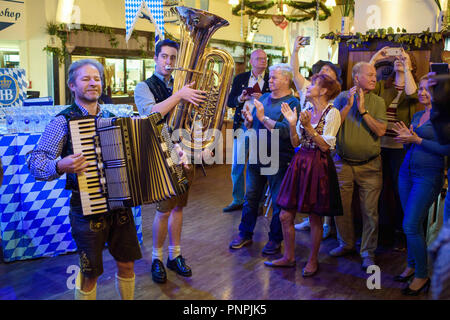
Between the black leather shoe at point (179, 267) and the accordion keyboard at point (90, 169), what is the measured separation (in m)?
1.36

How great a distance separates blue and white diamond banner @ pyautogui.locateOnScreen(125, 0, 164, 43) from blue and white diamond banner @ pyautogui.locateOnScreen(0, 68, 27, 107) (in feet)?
4.50

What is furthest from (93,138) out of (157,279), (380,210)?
(380,210)

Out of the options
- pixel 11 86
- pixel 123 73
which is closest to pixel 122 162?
pixel 11 86

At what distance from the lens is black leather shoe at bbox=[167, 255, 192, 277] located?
11.2 ft

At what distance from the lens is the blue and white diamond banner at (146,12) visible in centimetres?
527

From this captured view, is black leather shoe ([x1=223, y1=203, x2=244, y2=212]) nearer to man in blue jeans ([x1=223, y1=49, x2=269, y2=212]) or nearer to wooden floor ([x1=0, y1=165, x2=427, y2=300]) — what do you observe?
man in blue jeans ([x1=223, y1=49, x2=269, y2=212])

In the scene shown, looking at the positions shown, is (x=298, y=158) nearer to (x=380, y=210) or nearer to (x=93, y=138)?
(x=380, y=210)

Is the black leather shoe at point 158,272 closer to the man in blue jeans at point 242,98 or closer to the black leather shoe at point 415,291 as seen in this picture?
the man in blue jeans at point 242,98

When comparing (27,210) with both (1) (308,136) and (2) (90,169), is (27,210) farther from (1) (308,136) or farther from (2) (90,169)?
(1) (308,136)

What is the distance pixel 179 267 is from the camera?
11.3 ft

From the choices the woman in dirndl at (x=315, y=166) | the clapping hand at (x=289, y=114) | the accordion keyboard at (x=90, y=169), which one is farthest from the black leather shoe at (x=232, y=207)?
the accordion keyboard at (x=90, y=169)

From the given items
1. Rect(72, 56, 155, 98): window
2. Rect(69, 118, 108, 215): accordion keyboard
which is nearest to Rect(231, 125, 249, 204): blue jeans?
Rect(69, 118, 108, 215): accordion keyboard

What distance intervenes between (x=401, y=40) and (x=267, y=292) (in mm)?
2568

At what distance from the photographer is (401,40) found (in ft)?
13.0
